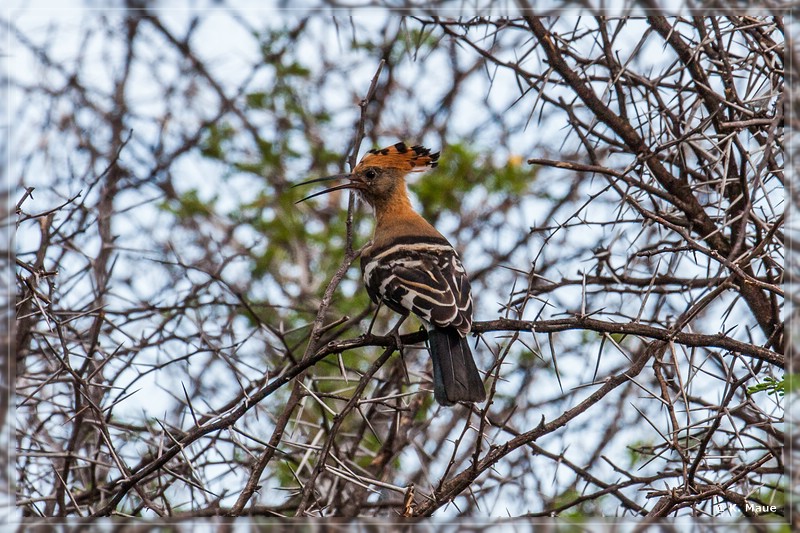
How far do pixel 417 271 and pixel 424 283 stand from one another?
12cm

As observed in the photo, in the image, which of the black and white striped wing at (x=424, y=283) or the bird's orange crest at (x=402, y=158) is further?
the bird's orange crest at (x=402, y=158)

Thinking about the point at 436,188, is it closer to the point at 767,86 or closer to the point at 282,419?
the point at 767,86

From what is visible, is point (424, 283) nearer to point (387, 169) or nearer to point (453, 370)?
point (453, 370)

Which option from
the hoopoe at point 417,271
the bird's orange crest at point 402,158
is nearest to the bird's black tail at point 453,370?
the hoopoe at point 417,271

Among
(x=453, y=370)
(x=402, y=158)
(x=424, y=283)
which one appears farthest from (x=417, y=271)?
(x=402, y=158)

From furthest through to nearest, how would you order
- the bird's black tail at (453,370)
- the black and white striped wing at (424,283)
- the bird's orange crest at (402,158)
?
1. the bird's orange crest at (402,158)
2. the black and white striped wing at (424,283)
3. the bird's black tail at (453,370)

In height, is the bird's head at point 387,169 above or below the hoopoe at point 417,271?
above

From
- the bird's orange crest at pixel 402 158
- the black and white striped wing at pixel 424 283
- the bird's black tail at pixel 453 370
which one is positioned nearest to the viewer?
the bird's black tail at pixel 453 370

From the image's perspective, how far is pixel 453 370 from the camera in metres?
3.04

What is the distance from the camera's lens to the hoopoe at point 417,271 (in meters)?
3.05

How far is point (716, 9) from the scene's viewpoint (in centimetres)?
202

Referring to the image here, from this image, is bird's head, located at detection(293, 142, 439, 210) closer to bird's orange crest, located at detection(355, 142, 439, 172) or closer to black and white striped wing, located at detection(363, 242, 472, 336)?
bird's orange crest, located at detection(355, 142, 439, 172)

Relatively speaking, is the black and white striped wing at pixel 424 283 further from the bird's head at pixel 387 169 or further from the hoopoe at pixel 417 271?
the bird's head at pixel 387 169

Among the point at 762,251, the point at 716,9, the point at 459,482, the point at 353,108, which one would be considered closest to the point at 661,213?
the point at 762,251
